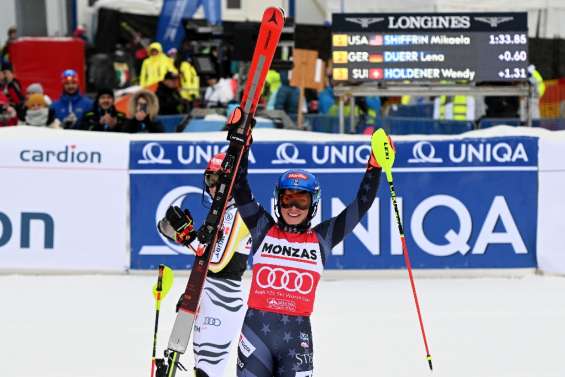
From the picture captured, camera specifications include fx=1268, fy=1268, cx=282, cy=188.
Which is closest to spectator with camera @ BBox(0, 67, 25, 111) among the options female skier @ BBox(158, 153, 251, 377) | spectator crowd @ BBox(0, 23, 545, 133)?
spectator crowd @ BBox(0, 23, 545, 133)

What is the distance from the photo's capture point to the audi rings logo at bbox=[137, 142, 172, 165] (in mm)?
12359

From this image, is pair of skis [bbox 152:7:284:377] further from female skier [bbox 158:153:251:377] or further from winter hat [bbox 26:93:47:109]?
winter hat [bbox 26:93:47:109]

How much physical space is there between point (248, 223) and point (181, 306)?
560 millimetres

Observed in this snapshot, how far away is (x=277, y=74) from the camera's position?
1925 cm

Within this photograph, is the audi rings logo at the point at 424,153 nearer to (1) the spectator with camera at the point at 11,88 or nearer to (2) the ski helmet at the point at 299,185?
(2) the ski helmet at the point at 299,185

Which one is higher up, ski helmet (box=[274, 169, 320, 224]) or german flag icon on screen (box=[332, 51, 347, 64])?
german flag icon on screen (box=[332, 51, 347, 64])

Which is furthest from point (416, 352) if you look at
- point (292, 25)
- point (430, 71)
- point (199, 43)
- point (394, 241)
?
point (199, 43)

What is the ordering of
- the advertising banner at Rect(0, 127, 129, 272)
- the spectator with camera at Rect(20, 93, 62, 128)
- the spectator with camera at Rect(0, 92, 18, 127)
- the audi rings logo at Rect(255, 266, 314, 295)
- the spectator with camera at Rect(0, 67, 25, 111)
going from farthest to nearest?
the spectator with camera at Rect(0, 67, 25, 111) < the spectator with camera at Rect(0, 92, 18, 127) < the spectator with camera at Rect(20, 93, 62, 128) < the advertising banner at Rect(0, 127, 129, 272) < the audi rings logo at Rect(255, 266, 314, 295)

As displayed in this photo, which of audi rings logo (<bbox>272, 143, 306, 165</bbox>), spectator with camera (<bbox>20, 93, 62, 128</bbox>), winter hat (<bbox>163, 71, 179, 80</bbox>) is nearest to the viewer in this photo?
audi rings logo (<bbox>272, 143, 306, 165</bbox>)

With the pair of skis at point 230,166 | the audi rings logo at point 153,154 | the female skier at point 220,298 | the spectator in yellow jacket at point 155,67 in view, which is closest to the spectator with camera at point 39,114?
the audi rings logo at point 153,154

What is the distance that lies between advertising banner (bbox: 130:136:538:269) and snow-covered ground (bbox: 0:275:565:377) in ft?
0.89

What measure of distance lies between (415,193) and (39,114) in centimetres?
483

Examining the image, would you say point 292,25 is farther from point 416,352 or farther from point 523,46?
point 416,352

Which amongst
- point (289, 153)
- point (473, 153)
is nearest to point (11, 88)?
point (289, 153)
